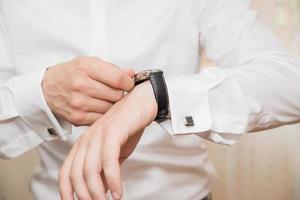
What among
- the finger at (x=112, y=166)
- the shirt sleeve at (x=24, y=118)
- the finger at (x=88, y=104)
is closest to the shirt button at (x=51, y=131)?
the shirt sleeve at (x=24, y=118)

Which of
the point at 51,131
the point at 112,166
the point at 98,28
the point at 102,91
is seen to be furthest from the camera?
Answer: the point at 98,28

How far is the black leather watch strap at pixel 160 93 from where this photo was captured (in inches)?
26.1

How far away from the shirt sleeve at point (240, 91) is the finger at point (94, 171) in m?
0.15

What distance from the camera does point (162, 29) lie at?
88cm

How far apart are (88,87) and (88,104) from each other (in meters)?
0.03

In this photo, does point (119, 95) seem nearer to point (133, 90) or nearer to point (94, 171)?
point (133, 90)

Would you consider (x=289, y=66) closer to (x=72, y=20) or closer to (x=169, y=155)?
(x=169, y=155)

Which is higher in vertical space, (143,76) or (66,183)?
(143,76)

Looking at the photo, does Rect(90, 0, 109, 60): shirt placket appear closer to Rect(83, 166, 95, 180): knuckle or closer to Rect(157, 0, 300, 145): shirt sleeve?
Rect(157, 0, 300, 145): shirt sleeve

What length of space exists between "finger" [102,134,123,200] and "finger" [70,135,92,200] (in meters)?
0.03

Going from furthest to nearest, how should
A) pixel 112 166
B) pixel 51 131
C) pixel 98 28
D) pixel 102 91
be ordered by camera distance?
pixel 98 28, pixel 51 131, pixel 102 91, pixel 112 166

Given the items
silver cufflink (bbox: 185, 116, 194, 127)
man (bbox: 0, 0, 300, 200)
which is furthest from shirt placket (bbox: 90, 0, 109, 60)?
silver cufflink (bbox: 185, 116, 194, 127)

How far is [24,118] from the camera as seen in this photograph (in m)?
0.77

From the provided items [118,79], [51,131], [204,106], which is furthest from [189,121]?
[51,131]
